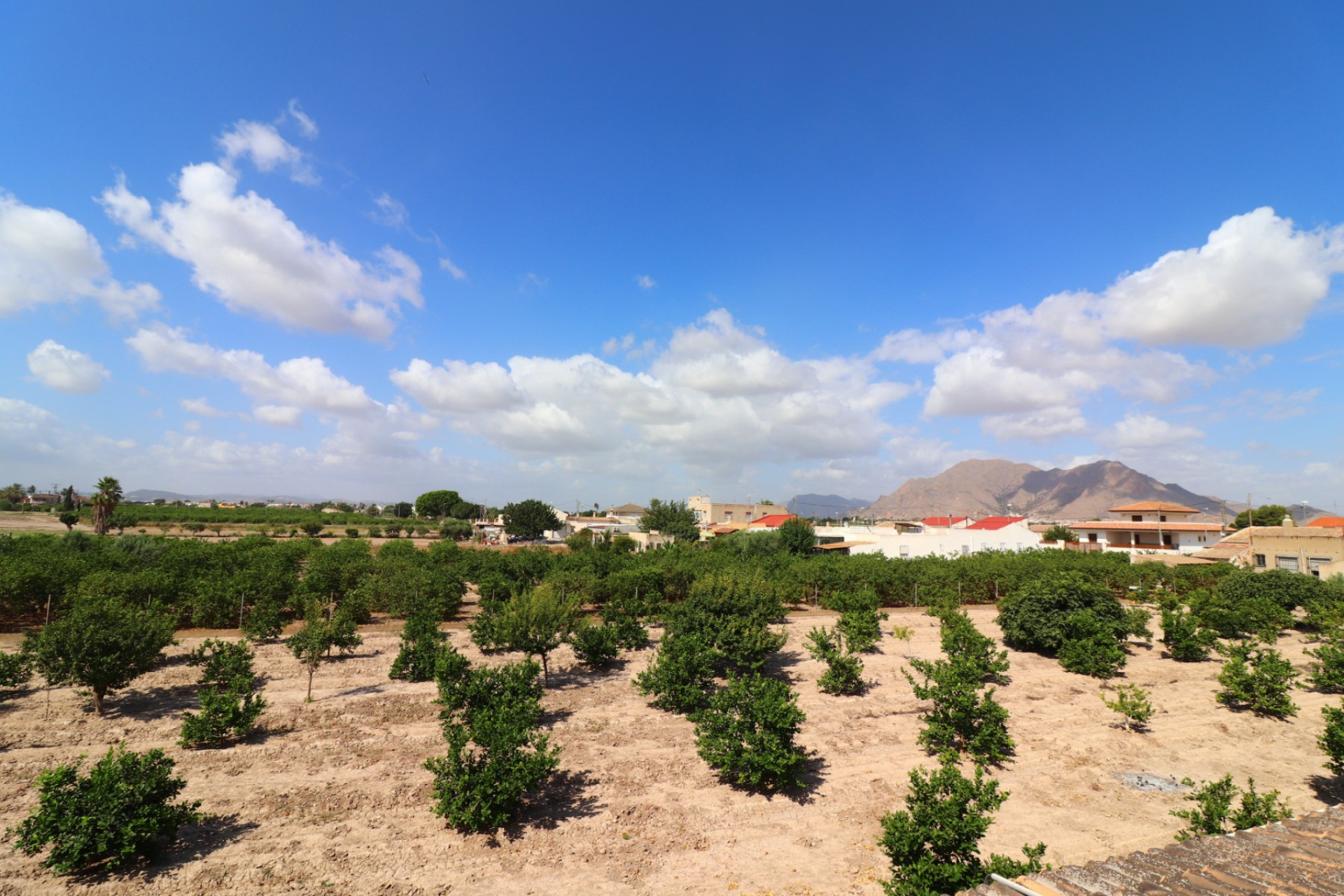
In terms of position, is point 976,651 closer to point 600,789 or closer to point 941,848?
point 941,848

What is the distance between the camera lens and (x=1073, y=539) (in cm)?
6125

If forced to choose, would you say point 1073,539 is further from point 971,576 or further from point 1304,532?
point 971,576

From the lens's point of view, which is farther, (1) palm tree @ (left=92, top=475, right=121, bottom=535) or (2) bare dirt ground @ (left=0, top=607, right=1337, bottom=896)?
(1) palm tree @ (left=92, top=475, right=121, bottom=535)

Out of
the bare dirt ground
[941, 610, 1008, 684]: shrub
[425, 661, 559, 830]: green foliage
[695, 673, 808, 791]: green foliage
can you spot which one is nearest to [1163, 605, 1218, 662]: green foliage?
the bare dirt ground

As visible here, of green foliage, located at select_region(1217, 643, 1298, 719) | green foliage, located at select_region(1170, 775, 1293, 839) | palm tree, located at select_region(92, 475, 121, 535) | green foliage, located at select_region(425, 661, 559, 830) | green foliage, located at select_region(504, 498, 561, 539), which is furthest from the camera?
green foliage, located at select_region(504, 498, 561, 539)

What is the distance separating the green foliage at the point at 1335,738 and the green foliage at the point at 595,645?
53.8 feet

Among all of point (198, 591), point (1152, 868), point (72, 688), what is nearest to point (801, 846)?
point (1152, 868)

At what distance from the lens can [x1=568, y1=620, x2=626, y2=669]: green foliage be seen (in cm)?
1816

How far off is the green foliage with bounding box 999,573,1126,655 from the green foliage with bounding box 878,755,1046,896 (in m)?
16.0

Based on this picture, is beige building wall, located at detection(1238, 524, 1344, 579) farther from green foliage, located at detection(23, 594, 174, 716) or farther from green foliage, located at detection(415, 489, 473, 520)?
green foliage, located at detection(415, 489, 473, 520)

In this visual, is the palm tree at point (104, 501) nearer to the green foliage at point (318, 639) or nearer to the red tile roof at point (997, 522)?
the green foliage at point (318, 639)

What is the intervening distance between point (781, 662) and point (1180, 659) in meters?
14.7

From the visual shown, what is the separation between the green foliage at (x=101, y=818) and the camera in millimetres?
7191

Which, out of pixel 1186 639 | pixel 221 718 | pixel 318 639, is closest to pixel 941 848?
pixel 221 718
